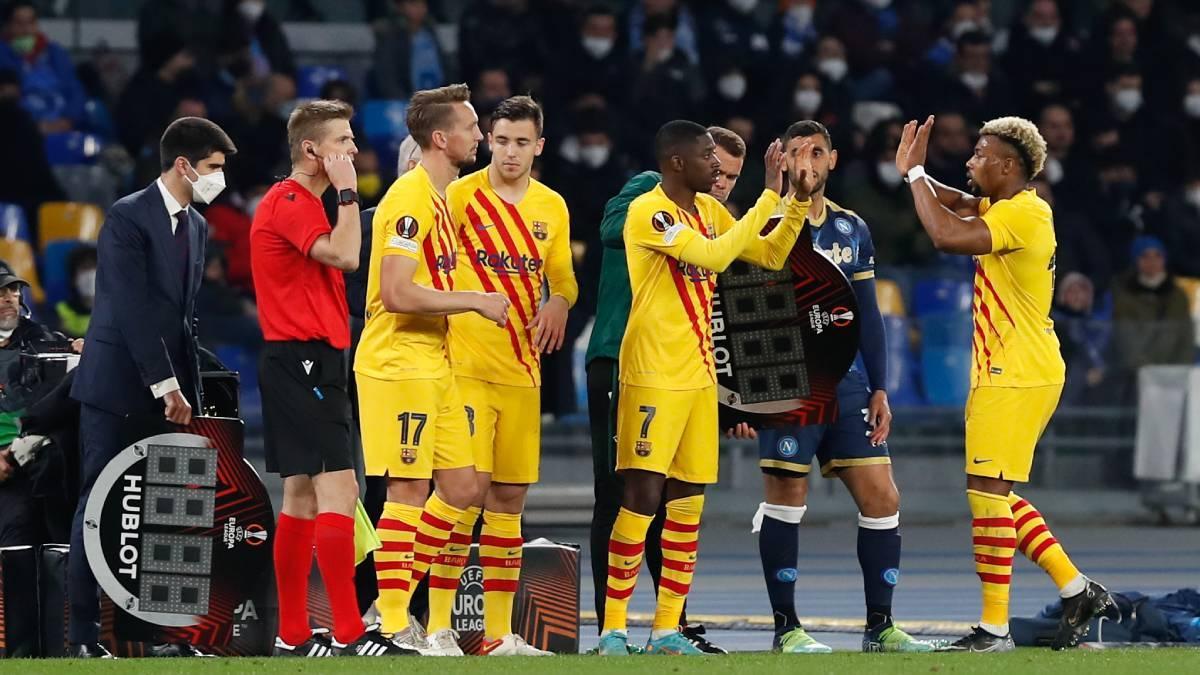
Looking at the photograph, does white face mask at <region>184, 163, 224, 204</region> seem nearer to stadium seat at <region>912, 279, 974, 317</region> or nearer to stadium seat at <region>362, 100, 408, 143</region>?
stadium seat at <region>912, 279, 974, 317</region>

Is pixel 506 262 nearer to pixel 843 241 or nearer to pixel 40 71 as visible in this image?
pixel 843 241

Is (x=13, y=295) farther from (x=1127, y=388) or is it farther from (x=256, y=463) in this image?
(x=1127, y=388)

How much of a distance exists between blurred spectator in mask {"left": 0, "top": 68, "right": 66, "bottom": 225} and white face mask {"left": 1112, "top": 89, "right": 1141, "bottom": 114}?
9.77 m

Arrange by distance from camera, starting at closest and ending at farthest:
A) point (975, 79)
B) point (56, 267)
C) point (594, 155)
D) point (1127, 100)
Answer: point (56, 267) < point (594, 155) < point (975, 79) < point (1127, 100)

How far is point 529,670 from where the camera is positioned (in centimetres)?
758

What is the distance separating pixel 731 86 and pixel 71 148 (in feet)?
18.6

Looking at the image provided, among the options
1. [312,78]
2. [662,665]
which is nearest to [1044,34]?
[312,78]

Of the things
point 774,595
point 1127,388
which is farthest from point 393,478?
point 1127,388

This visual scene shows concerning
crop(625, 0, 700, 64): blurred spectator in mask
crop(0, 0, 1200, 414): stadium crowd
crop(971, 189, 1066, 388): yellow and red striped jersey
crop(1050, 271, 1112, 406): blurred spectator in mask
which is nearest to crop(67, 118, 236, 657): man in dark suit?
crop(971, 189, 1066, 388): yellow and red striped jersey

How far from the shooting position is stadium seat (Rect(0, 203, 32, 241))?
16391mm

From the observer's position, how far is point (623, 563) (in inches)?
336

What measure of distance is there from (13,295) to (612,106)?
9596 millimetres

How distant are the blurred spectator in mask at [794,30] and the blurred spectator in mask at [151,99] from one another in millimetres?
5337

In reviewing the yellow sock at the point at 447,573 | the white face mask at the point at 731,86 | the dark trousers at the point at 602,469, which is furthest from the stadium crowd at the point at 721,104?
the yellow sock at the point at 447,573
